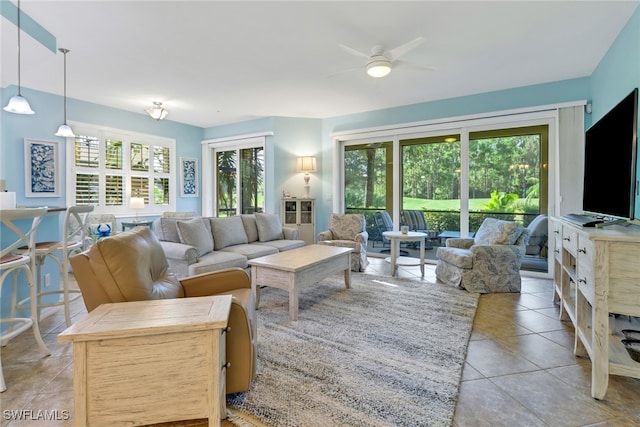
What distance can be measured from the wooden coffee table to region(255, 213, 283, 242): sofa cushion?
123cm

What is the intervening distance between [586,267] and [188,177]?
666 centimetres

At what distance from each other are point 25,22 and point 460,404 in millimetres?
4469

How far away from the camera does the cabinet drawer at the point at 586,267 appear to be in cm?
178

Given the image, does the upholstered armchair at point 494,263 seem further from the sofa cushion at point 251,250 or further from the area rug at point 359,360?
the sofa cushion at point 251,250

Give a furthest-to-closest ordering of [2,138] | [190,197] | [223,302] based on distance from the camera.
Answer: [190,197], [2,138], [223,302]

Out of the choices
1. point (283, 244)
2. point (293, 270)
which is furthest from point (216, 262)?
point (283, 244)

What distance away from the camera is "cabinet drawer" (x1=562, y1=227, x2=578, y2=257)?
2184 mm

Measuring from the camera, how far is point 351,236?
4.84 metres

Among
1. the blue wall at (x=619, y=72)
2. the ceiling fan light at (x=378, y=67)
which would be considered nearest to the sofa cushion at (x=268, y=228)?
the ceiling fan light at (x=378, y=67)

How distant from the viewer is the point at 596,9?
8.30 ft

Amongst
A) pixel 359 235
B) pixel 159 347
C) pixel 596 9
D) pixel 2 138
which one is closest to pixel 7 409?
pixel 159 347

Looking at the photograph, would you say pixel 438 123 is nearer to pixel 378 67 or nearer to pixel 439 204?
pixel 439 204

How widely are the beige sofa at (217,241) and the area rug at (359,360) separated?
0.72m

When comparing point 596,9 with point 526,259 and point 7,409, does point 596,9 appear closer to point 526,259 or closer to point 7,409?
point 526,259
